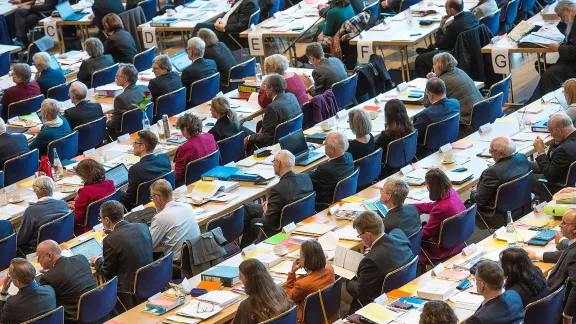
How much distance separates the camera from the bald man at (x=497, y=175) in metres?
10.3

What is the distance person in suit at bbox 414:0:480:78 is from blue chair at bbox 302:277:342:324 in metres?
6.99

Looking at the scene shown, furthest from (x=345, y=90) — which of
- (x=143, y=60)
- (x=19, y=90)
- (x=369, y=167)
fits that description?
(x=19, y=90)

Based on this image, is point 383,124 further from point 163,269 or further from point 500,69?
point 163,269

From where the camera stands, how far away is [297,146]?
456 inches

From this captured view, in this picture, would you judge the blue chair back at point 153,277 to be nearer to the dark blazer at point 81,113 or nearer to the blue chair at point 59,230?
the blue chair at point 59,230

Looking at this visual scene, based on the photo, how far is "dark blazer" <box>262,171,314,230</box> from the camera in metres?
10.4

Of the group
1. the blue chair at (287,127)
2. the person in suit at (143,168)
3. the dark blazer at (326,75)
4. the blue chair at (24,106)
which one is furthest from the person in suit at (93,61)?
the person in suit at (143,168)

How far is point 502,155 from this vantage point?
33.9ft

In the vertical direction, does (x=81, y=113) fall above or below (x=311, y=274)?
below

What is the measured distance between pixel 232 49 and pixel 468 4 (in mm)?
3465

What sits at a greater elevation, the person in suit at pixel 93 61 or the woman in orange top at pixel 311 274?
the woman in orange top at pixel 311 274

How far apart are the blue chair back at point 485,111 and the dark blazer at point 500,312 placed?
16.2 feet

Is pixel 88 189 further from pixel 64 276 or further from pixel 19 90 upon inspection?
pixel 19 90

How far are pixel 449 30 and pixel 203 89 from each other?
3.21 meters
